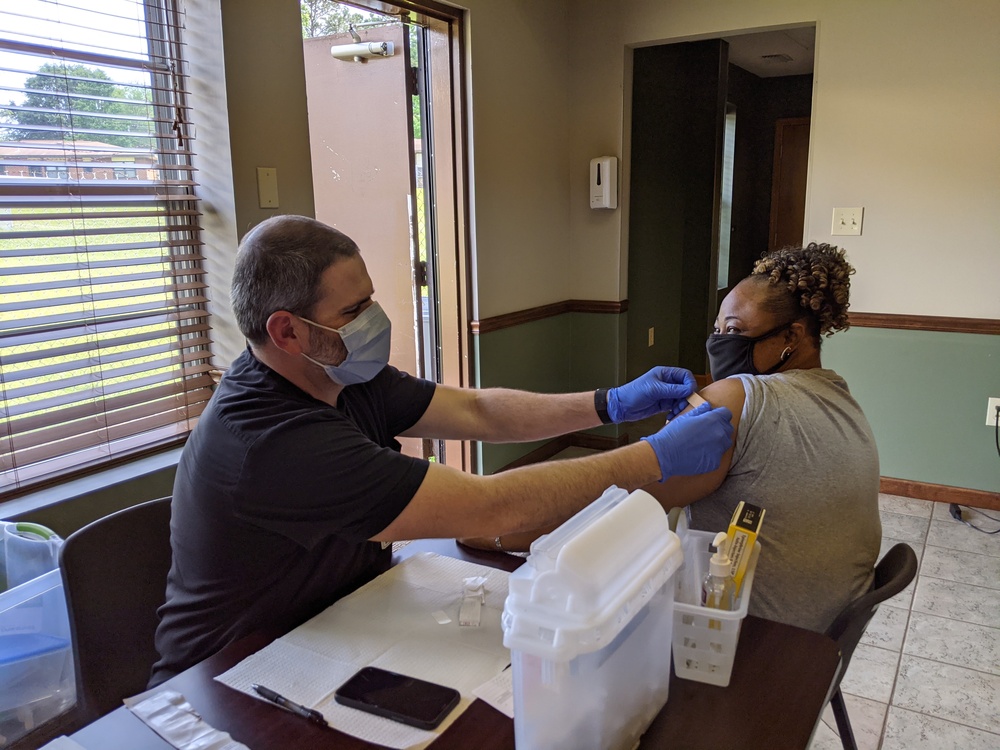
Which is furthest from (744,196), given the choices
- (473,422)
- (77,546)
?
(77,546)

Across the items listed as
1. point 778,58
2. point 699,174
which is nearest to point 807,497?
point 699,174

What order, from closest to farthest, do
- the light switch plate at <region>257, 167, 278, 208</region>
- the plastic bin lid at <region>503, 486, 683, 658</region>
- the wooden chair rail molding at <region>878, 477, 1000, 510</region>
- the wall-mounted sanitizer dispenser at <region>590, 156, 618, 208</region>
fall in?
the plastic bin lid at <region>503, 486, 683, 658</region> → the light switch plate at <region>257, 167, 278, 208</region> → the wooden chair rail molding at <region>878, 477, 1000, 510</region> → the wall-mounted sanitizer dispenser at <region>590, 156, 618, 208</region>

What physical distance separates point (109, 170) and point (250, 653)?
147 cm

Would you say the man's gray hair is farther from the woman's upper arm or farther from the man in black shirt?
the woman's upper arm

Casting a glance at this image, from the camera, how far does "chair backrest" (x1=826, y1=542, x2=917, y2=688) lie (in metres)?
1.16

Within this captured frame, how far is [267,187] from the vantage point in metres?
2.24

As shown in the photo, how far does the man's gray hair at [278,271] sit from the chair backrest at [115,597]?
1.36 feet

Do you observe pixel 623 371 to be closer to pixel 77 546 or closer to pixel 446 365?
pixel 446 365

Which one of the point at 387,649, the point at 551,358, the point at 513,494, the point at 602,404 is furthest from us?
the point at 551,358

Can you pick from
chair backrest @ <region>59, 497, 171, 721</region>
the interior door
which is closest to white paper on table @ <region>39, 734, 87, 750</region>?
chair backrest @ <region>59, 497, 171, 721</region>

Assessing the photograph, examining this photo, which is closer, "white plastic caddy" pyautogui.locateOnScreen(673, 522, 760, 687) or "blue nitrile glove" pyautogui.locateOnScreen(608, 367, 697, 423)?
"white plastic caddy" pyautogui.locateOnScreen(673, 522, 760, 687)

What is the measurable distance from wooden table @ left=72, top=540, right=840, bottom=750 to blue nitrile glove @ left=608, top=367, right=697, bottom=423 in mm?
682

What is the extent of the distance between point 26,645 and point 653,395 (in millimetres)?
1441

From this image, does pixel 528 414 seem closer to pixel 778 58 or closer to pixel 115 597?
pixel 115 597
